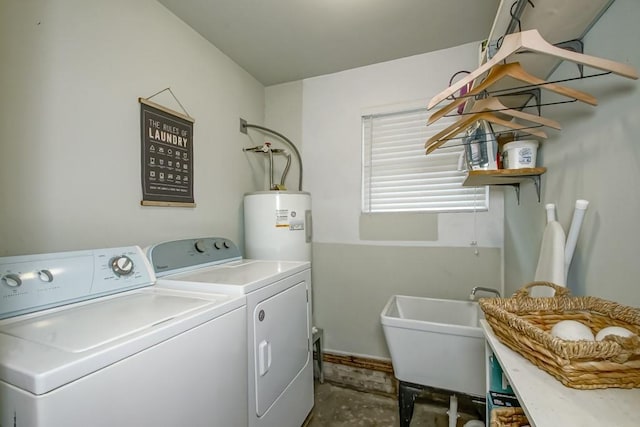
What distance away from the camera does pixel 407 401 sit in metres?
1.53

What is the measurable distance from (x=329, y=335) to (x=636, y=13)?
7.57ft

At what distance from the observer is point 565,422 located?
1.55 ft

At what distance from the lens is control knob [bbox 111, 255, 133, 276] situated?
1096mm

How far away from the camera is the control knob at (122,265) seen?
110 cm

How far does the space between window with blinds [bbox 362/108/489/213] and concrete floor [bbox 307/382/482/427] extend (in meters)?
1.36

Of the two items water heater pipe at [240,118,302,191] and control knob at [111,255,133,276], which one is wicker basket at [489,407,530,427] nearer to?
control knob at [111,255,133,276]

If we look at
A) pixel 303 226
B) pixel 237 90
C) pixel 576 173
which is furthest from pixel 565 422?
pixel 237 90

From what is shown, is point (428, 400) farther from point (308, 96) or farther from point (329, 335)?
point (308, 96)

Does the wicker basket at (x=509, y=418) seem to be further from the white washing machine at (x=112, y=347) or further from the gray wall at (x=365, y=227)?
the gray wall at (x=365, y=227)

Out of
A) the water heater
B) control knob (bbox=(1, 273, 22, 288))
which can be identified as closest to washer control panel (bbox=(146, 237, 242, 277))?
the water heater

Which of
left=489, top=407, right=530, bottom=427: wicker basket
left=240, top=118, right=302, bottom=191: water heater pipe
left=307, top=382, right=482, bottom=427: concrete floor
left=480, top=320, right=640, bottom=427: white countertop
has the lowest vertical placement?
left=307, top=382, right=482, bottom=427: concrete floor

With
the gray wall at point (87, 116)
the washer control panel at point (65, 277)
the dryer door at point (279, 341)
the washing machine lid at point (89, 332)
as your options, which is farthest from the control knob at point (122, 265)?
the dryer door at point (279, 341)

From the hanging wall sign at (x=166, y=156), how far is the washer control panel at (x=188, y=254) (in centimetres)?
27

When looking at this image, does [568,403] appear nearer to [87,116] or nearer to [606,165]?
[606,165]
